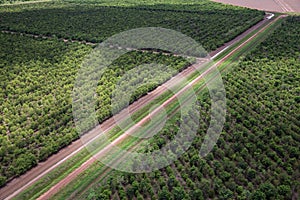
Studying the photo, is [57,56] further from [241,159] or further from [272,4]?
[272,4]

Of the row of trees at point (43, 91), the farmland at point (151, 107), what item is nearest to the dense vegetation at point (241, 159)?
the farmland at point (151, 107)

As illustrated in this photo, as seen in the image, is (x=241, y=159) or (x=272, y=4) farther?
(x=272, y=4)

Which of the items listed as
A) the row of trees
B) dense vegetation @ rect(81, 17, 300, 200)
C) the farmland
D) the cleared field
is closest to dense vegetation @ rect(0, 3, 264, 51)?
the farmland

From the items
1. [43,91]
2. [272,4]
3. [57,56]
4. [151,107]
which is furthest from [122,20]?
[272,4]

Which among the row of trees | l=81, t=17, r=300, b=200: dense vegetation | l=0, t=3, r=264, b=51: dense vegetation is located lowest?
l=81, t=17, r=300, b=200: dense vegetation

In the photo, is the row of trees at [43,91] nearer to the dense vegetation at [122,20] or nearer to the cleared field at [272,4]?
the dense vegetation at [122,20]

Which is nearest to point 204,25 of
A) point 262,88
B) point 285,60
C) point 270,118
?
point 285,60

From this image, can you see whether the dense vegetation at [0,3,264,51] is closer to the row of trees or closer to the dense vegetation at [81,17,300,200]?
the row of trees
